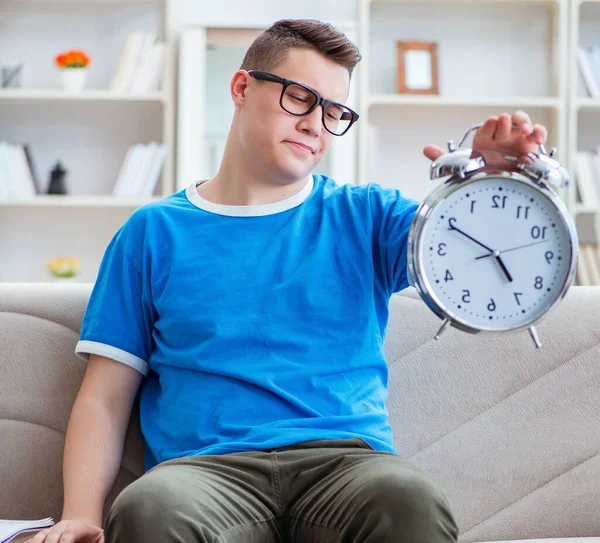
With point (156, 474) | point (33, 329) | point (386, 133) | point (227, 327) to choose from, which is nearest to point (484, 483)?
point (227, 327)

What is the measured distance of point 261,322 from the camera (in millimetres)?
1387

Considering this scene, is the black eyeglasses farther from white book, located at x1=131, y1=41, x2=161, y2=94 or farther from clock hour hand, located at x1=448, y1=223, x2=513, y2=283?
white book, located at x1=131, y1=41, x2=161, y2=94

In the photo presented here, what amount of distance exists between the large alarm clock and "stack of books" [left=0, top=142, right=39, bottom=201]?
10.3 feet

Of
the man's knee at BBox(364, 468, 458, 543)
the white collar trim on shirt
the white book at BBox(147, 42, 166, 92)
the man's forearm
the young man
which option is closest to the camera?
the man's knee at BBox(364, 468, 458, 543)

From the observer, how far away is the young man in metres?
1.26

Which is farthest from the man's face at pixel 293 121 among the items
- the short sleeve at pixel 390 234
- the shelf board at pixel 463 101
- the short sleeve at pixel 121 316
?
the shelf board at pixel 463 101

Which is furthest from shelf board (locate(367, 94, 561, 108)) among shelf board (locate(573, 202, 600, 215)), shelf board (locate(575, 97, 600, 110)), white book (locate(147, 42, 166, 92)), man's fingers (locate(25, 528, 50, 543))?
man's fingers (locate(25, 528, 50, 543))

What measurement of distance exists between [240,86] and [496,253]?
58 cm

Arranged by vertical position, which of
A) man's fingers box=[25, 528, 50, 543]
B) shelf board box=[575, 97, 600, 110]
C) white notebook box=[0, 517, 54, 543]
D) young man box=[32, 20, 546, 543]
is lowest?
white notebook box=[0, 517, 54, 543]

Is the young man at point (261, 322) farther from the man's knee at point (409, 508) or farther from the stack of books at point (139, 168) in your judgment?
the stack of books at point (139, 168)

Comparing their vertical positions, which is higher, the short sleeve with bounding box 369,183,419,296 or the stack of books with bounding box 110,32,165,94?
the stack of books with bounding box 110,32,165,94

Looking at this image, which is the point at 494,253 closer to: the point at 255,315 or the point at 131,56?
the point at 255,315

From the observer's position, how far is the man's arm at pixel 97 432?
1399 millimetres

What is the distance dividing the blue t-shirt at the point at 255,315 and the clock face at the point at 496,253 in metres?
0.23
